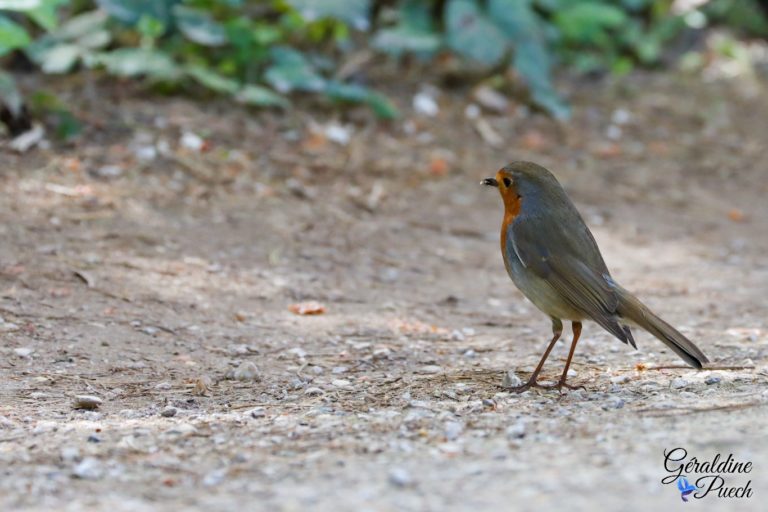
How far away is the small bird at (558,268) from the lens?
382cm

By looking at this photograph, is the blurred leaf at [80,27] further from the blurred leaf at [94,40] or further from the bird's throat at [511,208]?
the bird's throat at [511,208]

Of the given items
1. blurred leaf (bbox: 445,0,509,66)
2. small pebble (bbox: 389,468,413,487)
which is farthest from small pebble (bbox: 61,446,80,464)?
blurred leaf (bbox: 445,0,509,66)

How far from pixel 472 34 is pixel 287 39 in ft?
4.48

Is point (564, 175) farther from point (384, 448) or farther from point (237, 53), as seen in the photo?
point (384, 448)

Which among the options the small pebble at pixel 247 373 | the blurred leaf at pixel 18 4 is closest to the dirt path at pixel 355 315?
the small pebble at pixel 247 373

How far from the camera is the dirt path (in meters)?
2.85

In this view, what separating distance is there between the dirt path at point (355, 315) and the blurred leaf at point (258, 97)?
0.14 m

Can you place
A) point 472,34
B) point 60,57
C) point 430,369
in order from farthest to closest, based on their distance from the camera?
1. point 472,34
2. point 60,57
3. point 430,369

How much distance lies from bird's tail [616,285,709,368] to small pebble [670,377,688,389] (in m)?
0.10

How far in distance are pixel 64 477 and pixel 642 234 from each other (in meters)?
4.47

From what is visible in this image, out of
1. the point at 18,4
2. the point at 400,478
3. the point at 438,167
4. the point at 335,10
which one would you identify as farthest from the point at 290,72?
the point at 400,478

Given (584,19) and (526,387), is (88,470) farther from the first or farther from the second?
(584,19)

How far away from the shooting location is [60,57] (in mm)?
6145

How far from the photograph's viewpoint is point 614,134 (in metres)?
8.10
